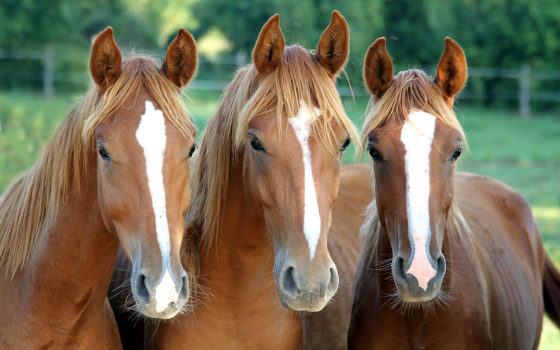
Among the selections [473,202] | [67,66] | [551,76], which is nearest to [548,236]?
[473,202]

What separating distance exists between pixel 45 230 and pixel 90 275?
10.8 inches

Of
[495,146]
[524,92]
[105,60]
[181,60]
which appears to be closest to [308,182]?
[181,60]

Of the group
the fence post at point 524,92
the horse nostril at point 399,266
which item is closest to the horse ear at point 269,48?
the horse nostril at point 399,266

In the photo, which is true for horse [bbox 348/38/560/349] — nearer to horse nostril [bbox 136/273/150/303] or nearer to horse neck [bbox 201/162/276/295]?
horse neck [bbox 201/162/276/295]

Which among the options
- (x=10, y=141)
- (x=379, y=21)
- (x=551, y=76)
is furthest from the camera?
(x=379, y=21)

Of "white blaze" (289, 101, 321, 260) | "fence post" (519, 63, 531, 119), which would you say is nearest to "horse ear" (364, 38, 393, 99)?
"white blaze" (289, 101, 321, 260)

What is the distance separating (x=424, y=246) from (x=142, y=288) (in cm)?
120

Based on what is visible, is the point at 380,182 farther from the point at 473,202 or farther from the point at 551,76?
the point at 551,76

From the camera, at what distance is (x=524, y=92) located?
19.6 metres

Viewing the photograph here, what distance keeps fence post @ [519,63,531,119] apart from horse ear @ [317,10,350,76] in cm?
1766

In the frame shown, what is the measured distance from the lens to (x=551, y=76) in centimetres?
1973

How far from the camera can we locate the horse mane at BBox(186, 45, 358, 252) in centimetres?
278

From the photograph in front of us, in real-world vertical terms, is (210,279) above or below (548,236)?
above

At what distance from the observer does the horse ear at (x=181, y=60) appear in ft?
9.43
